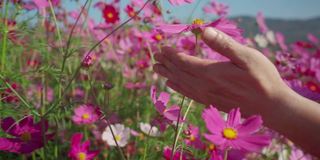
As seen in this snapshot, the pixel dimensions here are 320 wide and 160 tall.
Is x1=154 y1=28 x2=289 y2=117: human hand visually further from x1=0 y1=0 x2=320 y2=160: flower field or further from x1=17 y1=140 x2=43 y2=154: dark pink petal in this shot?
x1=17 y1=140 x2=43 y2=154: dark pink petal

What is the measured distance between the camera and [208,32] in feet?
2.48

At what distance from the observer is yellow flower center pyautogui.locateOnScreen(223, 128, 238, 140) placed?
2.35ft

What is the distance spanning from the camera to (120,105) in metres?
1.94

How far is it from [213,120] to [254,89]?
0.11 meters

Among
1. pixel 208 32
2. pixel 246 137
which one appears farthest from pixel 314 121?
pixel 208 32

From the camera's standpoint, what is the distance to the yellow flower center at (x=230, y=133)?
0.72m

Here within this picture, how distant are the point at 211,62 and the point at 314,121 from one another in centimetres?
21

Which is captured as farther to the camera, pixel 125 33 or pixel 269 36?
pixel 269 36

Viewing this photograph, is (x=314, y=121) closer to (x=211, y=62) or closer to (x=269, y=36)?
(x=211, y=62)

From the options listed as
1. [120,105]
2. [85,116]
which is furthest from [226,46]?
[120,105]

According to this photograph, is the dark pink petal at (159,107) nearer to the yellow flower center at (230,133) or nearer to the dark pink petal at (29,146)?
the yellow flower center at (230,133)

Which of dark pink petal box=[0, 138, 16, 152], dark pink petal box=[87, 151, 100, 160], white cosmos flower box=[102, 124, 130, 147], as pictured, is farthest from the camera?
white cosmos flower box=[102, 124, 130, 147]

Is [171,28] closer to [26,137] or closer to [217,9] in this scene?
[26,137]

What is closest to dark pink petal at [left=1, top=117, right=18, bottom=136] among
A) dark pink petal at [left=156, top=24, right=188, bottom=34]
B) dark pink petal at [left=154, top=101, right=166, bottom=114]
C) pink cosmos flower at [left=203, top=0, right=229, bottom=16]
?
dark pink petal at [left=154, top=101, right=166, bottom=114]
